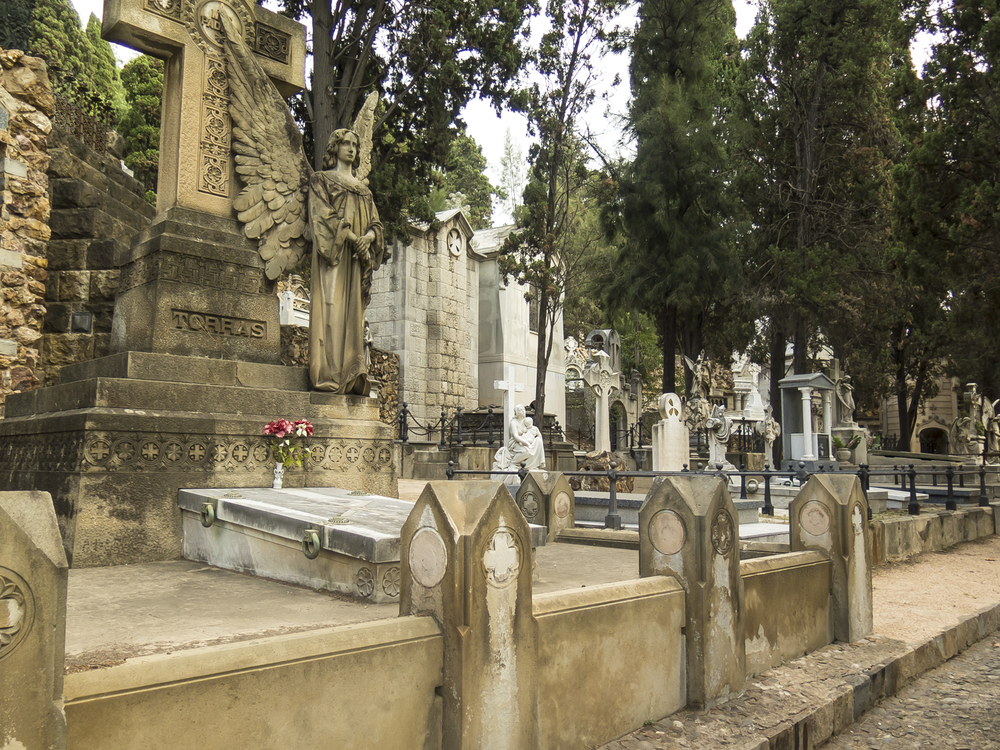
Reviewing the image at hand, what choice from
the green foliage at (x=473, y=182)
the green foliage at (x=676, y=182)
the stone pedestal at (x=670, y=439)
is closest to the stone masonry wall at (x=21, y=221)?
the stone pedestal at (x=670, y=439)

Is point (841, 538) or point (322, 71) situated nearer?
point (841, 538)

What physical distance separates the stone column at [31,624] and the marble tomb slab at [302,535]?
236 centimetres

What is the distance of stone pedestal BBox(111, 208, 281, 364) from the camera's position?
6.84 meters

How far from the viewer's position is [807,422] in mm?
20672

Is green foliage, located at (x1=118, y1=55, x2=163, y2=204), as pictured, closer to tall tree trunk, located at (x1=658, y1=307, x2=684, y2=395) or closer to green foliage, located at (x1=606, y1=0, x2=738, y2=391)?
green foliage, located at (x1=606, y1=0, x2=738, y2=391)

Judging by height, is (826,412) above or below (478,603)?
above

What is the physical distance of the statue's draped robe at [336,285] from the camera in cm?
757

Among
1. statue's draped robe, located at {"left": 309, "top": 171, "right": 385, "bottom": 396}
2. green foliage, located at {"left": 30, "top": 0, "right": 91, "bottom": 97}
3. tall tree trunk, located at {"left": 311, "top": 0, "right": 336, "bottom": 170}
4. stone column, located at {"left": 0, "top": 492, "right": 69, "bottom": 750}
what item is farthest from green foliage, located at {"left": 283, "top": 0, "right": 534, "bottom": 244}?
green foliage, located at {"left": 30, "top": 0, "right": 91, "bottom": 97}

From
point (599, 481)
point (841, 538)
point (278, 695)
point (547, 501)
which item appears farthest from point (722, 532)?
point (599, 481)

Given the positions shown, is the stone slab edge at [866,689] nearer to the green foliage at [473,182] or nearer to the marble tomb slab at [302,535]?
the marble tomb slab at [302,535]

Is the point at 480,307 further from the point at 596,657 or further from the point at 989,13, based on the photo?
the point at 596,657

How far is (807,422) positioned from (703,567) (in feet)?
59.5

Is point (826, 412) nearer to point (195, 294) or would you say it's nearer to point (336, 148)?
point (336, 148)

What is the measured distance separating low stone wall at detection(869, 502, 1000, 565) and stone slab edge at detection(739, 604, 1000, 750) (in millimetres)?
2397
